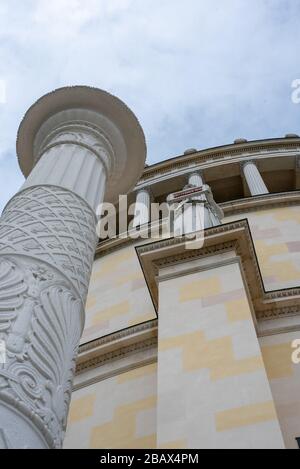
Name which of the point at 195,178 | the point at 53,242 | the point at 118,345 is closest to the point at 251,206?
the point at 118,345

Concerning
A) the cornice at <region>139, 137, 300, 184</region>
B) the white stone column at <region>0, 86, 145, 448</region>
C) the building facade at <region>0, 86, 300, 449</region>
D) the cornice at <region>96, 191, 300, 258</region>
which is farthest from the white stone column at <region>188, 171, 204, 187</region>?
the white stone column at <region>0, 86, 145, 448</region>

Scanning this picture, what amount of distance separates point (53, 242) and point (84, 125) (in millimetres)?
2604

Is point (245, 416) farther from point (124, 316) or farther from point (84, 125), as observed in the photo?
point (124, 316)

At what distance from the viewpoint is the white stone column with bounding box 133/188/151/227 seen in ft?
69.0

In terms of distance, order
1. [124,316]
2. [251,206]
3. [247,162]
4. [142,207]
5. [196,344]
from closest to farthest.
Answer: [196,344], [124,316], [251,206], [142,207], [247,162]

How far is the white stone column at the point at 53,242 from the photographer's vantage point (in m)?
3.02

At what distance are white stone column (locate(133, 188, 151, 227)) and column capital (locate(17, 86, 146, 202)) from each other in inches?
511

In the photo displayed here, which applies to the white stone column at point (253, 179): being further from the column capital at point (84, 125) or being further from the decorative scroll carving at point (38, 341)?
the decorative scroll carving at point (38, 341)

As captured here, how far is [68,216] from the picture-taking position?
4750 millimetres

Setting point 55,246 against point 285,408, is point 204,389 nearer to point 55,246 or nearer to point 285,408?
point 285,408

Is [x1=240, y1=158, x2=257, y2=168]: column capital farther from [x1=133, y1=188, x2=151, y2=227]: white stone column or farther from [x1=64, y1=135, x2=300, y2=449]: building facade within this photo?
[x1=64, y1=135, x2=300, y2=449]: building facade

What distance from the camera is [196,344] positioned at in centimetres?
666

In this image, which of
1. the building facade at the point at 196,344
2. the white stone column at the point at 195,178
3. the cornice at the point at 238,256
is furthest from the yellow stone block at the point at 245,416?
the white stone column at the point at 195,178

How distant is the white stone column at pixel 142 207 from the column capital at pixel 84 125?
42.6ft
